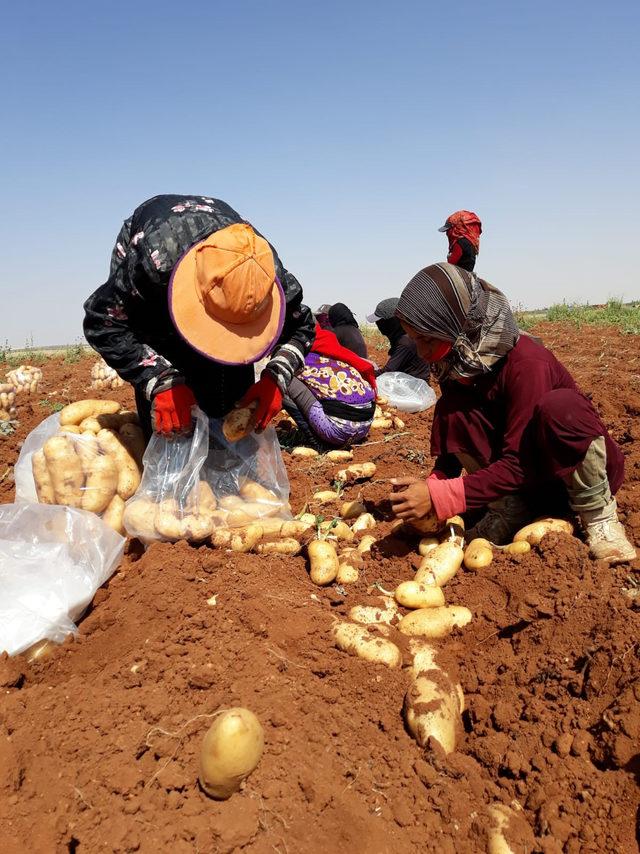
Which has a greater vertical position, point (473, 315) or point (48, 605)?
point (473, 315)

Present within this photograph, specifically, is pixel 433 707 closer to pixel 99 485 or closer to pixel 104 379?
pixel 99 485

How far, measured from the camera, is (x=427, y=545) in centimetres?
279

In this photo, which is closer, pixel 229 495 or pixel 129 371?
pixel 129 371

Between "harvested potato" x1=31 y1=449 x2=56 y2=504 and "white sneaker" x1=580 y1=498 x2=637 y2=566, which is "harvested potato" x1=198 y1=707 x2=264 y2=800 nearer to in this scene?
"white sneaker" x1=580 y1=498 x2=637 y2=566

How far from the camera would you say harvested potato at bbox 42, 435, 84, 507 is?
9.59 ft

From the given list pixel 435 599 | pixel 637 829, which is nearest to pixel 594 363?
pixel 435 599

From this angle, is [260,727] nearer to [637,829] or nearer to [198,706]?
[198,706]

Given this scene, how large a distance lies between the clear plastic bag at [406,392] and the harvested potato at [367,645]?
4.13 m

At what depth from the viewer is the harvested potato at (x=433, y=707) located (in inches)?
72.2

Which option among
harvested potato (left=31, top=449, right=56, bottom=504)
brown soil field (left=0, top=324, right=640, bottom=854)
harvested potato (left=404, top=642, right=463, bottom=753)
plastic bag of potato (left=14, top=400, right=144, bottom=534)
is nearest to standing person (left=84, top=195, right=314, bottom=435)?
plastic bag of potato (left=14, top=400, right=144, bottom=534)

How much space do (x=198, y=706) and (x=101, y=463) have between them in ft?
4.97

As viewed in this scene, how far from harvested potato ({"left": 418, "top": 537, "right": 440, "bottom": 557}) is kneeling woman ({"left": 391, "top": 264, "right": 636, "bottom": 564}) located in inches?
7.4

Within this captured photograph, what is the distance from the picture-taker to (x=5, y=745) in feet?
5.57

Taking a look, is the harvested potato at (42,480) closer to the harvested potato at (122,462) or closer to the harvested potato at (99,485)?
the harvested potato at (99,485)
